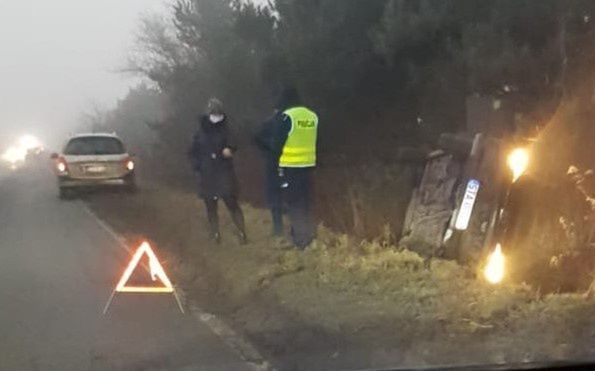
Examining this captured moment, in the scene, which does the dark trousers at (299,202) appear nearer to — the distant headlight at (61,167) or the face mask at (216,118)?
the face mask at (216,118)

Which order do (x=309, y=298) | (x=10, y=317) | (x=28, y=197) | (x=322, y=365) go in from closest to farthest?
1. (x=322, y=365)
2. (x=10, y=317)
3. (x=309, y=298)
4. (x=28, y=197)

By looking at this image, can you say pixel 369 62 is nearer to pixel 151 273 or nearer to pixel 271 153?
pixel 271 153

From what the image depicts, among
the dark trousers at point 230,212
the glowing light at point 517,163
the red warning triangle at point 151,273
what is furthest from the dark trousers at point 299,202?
the red warning triangle at point 151,273

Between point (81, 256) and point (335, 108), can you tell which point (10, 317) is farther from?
→ point (335, 108)

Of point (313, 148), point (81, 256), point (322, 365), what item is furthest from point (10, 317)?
point (313, 148)

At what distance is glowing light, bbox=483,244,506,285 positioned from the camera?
10.9 metres

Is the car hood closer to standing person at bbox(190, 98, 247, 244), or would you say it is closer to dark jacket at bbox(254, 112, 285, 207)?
standing person at bbox(190, 98, 247, 244)

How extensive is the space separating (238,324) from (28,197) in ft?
11.0

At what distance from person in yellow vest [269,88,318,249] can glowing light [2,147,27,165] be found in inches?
93.9

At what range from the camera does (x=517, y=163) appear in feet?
37.5

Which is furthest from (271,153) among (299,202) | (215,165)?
(215,165)

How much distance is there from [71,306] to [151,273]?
711 millimetres

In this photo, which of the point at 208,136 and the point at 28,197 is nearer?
the point at 208,136

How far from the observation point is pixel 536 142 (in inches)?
456
